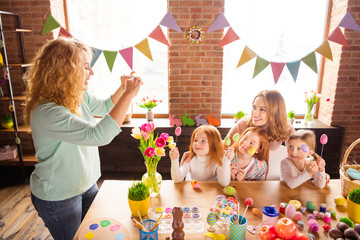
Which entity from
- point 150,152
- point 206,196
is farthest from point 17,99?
point 206,196

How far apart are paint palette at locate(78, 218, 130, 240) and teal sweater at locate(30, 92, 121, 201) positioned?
20cm

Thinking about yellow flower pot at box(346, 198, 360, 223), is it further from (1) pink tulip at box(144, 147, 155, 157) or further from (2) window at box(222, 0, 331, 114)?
(2) window at box(222, 0, 331, 114)

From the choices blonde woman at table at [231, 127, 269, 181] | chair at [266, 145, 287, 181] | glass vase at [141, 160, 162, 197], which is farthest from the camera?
chair at [266, 145, 287, 181]

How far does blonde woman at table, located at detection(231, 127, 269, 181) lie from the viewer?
65.7 inches

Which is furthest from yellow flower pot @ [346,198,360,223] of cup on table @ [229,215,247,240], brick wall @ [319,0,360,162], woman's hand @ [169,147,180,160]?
brick wall @ [319,0,360,162]

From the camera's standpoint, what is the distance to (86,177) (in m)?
1.34

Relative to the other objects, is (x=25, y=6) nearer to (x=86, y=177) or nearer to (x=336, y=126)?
(x=86, y=177)

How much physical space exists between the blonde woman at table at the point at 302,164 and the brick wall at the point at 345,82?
184 centimetres

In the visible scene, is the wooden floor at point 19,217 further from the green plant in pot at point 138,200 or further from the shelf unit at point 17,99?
the green plant in pot at point 138,200

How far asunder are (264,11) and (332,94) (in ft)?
4.14

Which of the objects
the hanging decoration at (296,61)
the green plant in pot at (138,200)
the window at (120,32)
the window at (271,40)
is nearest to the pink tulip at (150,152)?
the green plant in pot at (138,200)

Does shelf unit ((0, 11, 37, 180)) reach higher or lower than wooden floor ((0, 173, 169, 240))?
higher

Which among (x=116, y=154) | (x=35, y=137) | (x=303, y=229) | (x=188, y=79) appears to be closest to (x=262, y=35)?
(x=188, y=79)

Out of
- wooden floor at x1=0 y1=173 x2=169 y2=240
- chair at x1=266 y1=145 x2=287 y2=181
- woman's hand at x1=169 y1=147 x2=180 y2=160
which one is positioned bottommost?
wooden floor at x1=0 y1=173 x2=169 y2=240
